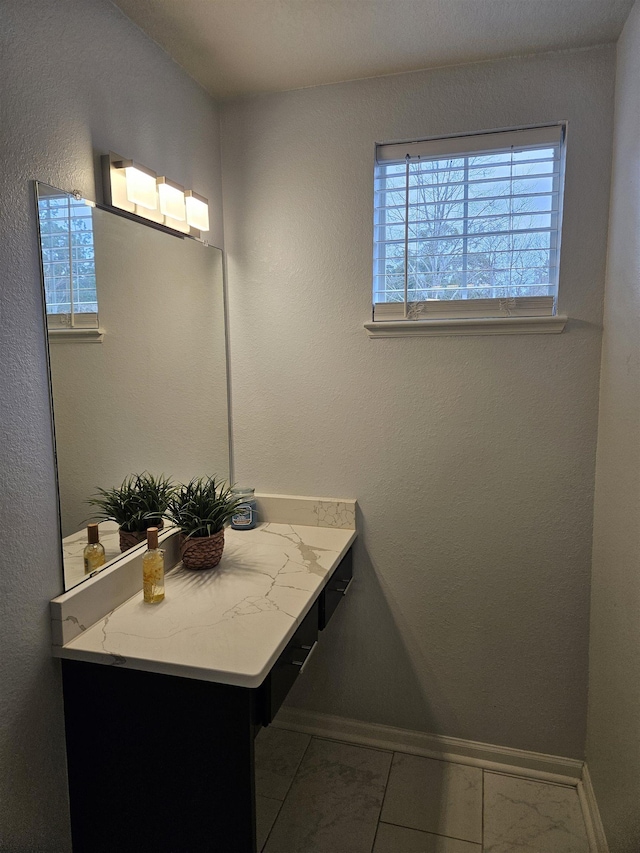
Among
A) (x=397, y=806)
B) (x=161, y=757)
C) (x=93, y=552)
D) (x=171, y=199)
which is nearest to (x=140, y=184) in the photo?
(x=171, y=199)

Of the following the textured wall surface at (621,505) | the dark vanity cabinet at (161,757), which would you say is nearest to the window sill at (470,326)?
the textured wall surface at (621,505)

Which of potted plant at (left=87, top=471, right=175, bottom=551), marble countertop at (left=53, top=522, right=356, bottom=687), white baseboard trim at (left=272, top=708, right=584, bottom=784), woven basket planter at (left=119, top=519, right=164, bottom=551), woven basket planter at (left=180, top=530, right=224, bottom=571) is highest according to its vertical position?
potted plant at (left=87, top=471, right=175, bottom=551)

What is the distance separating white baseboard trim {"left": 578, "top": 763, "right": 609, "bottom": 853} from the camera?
5.58 feet

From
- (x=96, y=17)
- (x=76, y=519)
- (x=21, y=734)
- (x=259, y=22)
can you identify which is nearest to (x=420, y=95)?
(x=259, y=22)

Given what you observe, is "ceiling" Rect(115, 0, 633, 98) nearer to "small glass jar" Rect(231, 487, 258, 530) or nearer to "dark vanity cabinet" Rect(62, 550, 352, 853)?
"small glass jar" Rect(231, 487, 258, 530)

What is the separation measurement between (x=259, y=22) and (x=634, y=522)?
5.62 ft

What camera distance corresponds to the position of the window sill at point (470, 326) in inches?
73.4

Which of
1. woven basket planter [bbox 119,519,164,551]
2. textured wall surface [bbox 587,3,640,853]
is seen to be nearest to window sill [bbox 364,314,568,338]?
textured wall surface [bbox 587,3,640,853]

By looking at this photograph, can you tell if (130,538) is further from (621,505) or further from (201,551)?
(621,505)

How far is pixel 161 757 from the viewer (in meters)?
1.33

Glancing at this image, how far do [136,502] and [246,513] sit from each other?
1.74ft

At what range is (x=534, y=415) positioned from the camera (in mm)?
1930

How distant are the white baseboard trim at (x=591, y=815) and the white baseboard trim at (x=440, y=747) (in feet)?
0.14

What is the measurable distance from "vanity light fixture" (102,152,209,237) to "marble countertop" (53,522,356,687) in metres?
1.08
